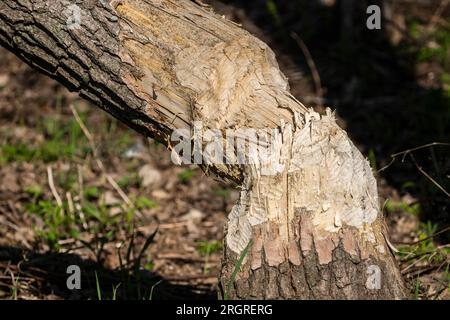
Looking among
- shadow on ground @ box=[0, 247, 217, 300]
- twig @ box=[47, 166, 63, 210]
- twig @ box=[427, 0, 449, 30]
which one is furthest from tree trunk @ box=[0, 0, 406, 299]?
twig @ box=[427, 0, 449, 30]

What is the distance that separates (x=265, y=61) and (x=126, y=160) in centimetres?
251

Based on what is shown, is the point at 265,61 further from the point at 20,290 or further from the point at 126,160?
the point at 126,160

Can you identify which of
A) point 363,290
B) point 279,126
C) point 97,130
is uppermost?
point 97,130

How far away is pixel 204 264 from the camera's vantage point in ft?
13.5

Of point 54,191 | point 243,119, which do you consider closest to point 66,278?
point 54,191

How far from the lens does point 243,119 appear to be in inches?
110

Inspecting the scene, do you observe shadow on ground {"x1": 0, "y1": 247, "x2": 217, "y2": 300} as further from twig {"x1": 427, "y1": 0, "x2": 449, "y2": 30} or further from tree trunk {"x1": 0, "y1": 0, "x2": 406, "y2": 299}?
twig {"x1": 427, "y1": 0, "x2": 449, "y2": 30}

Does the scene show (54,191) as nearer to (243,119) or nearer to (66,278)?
(66,278)

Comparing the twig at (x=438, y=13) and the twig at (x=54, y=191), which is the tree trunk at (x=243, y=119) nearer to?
the twig at (x=54, y=191)

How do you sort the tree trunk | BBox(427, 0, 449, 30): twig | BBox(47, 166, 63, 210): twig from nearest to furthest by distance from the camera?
the tree trunk
BBox(47, 166, 63, 210): twig
BBox(427, 0, 449, 30): twig

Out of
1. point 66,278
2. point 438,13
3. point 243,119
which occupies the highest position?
point 438,13

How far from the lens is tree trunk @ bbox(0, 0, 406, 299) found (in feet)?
8.77

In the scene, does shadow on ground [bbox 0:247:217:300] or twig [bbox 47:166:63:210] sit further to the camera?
twig [bbox 47:166:63:210]

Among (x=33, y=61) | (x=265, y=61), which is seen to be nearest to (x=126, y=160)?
(x=33, y=61)
